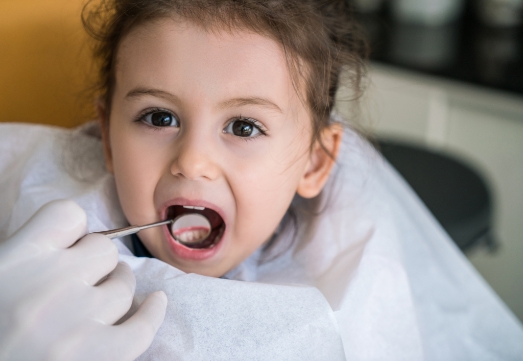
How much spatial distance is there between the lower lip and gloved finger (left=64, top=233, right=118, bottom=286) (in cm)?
17

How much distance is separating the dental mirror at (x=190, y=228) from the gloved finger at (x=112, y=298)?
164 millimetres

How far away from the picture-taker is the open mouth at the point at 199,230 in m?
0.78

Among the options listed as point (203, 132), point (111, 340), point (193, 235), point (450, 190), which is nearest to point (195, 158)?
point (203, 132)

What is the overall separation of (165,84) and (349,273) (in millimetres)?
358

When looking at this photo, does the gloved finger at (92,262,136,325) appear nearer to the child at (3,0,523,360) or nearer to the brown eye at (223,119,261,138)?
the child at (3,0,523,360)

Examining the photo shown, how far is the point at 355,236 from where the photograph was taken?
2.97 ft

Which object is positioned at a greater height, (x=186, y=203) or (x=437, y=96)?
(x=186, y=203)

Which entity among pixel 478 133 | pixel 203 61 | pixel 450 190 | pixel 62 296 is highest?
pixel 203 61

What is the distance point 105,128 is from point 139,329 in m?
0.37

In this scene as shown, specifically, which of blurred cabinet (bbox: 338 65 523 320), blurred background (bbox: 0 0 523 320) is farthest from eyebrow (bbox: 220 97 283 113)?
blurred cabinet (bbox: 338 65 523 320)

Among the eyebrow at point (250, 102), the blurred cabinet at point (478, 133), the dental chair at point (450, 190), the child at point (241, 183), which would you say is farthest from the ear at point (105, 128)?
the blurred cabinet at point (478, 133)

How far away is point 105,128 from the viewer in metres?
0.86

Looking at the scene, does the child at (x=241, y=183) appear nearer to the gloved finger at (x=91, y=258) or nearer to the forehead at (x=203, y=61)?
the forehead at (x=203, y=61)

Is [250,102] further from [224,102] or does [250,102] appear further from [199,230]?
[199,230]
